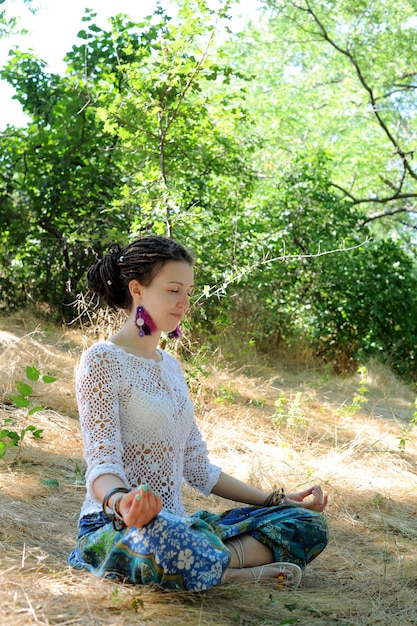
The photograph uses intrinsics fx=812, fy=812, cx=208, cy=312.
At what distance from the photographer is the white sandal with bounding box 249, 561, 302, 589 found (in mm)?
2764

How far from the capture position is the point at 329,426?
5.83 meters

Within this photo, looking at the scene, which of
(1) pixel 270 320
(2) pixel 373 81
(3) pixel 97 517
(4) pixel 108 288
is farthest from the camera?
(2) pixel 373 81

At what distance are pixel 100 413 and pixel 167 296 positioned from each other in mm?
466

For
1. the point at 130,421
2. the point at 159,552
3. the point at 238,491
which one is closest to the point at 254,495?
the point at 238,491

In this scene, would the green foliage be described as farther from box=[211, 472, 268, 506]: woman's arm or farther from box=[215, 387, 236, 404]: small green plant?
box=[211, 472, 268, 506]: woman's arm

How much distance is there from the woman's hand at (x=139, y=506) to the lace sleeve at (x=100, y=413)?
0.77 feet

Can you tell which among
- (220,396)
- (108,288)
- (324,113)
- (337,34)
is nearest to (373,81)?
(337,34)

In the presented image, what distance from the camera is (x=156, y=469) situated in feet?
8.89

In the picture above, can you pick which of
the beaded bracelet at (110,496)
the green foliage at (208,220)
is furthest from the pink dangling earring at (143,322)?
the green foliage at (208,220)

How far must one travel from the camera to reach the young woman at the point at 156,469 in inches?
92.7

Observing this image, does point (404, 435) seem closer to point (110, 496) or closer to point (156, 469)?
point (156, 469)

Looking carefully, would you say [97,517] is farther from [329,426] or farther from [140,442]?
[329,426]

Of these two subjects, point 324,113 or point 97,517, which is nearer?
point 97,517

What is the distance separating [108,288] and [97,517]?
80 centimetres
